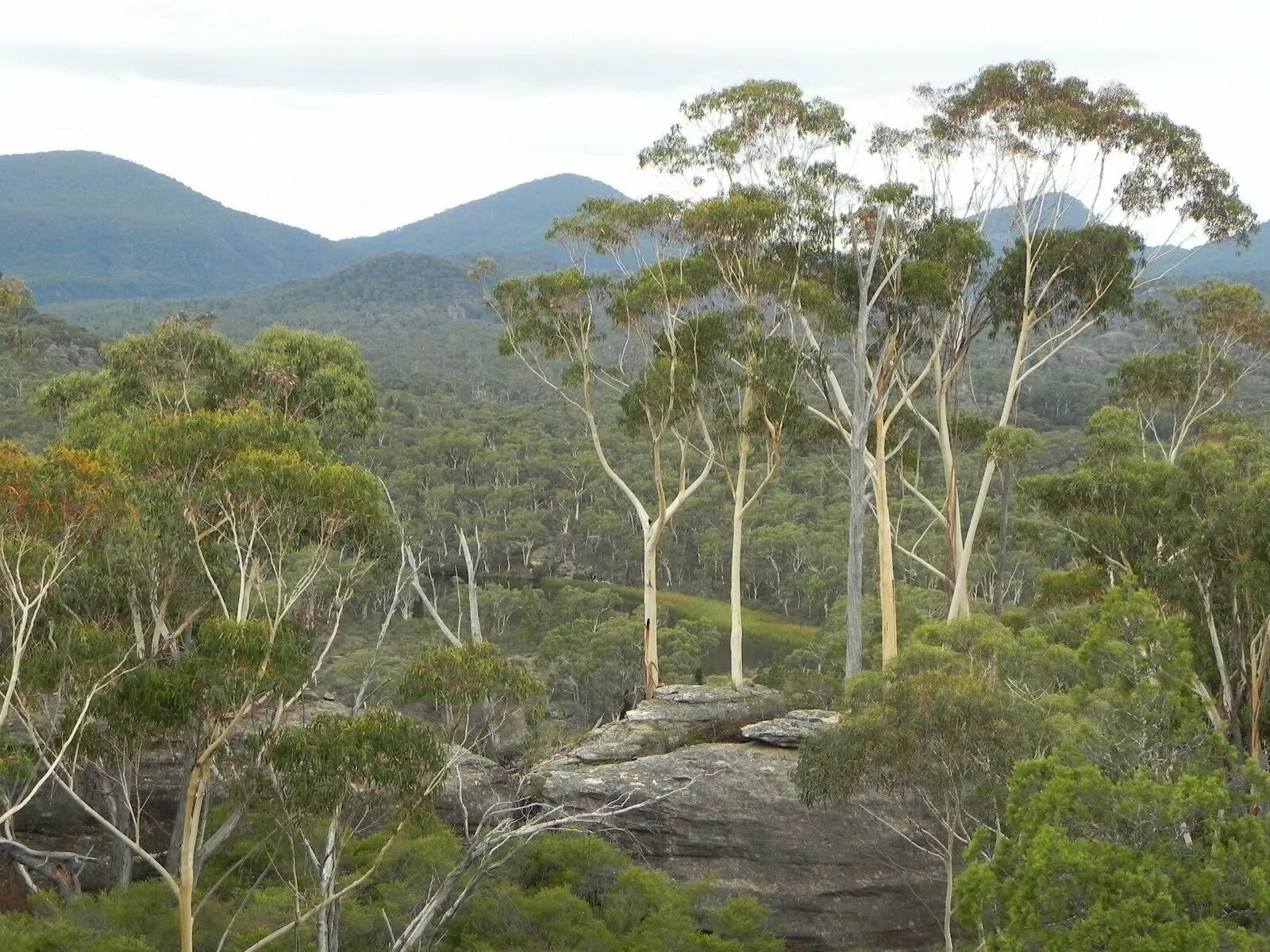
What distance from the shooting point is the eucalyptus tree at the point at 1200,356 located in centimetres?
2627

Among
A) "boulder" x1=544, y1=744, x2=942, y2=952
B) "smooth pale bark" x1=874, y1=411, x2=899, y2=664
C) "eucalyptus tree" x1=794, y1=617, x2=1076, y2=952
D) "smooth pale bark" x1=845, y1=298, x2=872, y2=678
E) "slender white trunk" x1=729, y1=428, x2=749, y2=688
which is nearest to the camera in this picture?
"eucalyptus tree" x1=794, y1=617, x2=1076, y2=952

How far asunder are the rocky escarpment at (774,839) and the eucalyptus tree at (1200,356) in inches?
545

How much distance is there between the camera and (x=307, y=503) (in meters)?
12.6

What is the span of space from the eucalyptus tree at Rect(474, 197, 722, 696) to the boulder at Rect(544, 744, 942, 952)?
15.3 feet

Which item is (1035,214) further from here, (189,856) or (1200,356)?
(189,856)

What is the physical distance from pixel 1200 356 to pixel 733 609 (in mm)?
13459

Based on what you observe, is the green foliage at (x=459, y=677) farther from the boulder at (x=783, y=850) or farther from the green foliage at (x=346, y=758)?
the boulder at (x=783, y=850)

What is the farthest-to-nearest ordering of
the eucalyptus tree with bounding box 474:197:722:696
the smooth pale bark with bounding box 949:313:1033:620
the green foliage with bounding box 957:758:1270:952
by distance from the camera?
the smooth pale bark with bounding box 949:313:1033:620, the eucalyptus tree with bounding box 474:197:722:696, the green foliage with bounding box 957:758:1270:952

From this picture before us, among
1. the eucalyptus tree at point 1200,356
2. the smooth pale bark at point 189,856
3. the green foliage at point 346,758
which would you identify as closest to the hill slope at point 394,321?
the eucalyptus tree at point 1200,356

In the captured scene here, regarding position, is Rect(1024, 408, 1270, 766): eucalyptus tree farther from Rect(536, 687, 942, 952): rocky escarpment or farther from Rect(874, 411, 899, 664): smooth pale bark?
Rect(536, 687, 942, 952): rocky escarpment

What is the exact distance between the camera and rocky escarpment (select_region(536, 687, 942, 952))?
14.9 m

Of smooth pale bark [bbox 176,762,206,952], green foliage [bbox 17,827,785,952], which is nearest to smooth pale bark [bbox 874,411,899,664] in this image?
green foliage [bbox 17,827,785,952]

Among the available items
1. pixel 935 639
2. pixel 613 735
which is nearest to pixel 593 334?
pixel 613 735

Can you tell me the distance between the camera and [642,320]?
70.2ft
